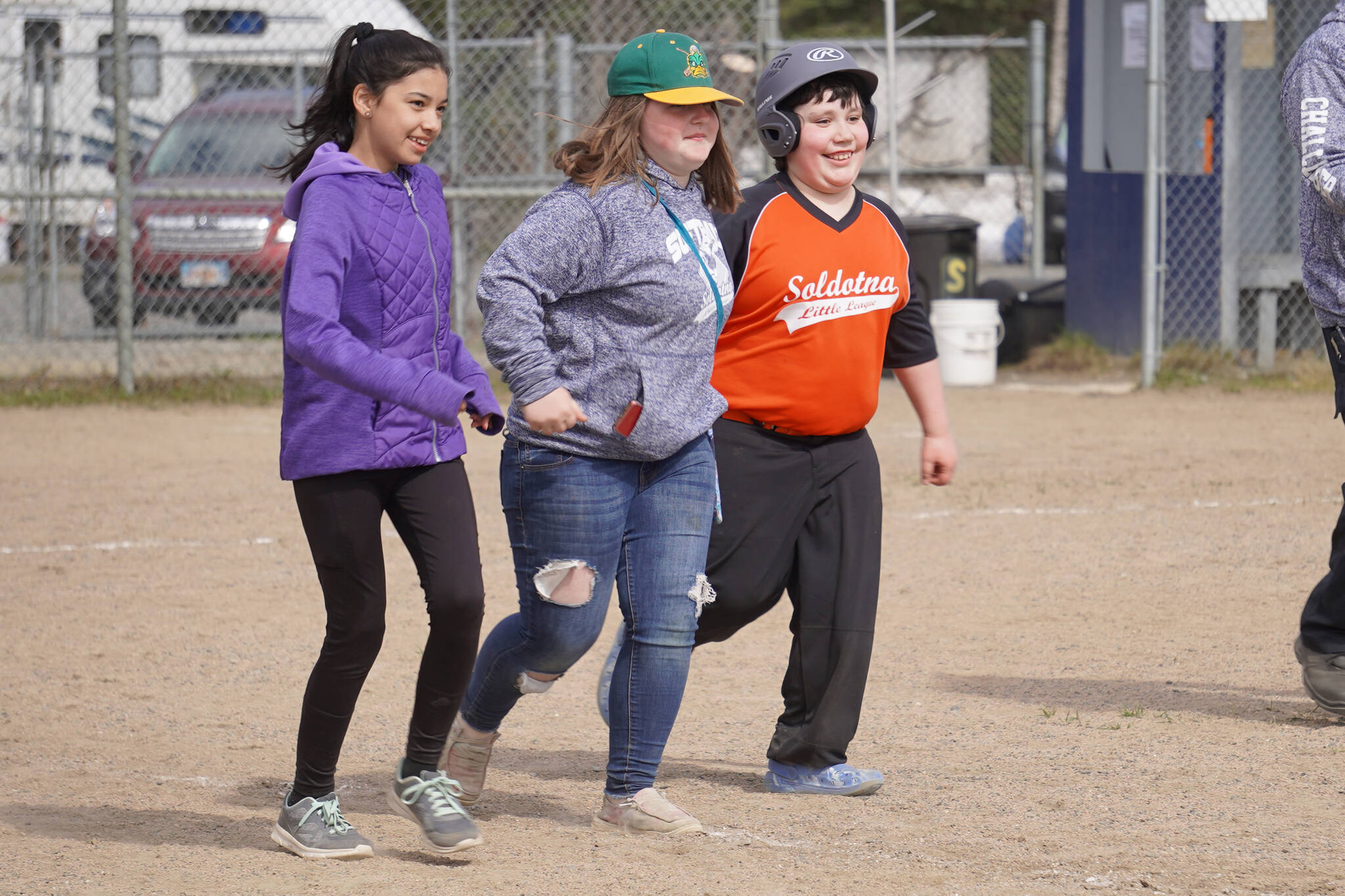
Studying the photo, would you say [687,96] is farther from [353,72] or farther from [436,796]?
[436,796]

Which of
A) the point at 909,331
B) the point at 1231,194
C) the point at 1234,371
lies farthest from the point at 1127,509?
the point at 1231,194

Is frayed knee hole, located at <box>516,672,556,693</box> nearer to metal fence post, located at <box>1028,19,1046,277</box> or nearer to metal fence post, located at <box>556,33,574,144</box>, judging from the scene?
metal fence post, located at <box>556,33,574,144</box>

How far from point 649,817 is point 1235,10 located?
9164 mm

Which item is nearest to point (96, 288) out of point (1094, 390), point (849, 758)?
point (1094, 390)

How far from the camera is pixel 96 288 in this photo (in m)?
12.7

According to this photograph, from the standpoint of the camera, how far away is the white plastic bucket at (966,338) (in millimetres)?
12133

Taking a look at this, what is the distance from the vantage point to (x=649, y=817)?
3762 millimetres

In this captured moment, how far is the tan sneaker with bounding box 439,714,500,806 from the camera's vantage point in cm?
391

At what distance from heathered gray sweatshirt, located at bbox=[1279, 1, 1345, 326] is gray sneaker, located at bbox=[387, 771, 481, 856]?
2.59 meters

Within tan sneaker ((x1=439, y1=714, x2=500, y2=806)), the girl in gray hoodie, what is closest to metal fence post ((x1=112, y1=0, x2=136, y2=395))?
tan sneaker ((x1=439, y1=714, x2=500, y2=806))

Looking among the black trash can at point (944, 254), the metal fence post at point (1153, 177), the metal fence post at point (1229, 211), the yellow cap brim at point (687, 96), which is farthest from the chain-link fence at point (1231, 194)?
the yellow cap brim at point (687, 96)

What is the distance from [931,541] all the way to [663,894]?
401cm

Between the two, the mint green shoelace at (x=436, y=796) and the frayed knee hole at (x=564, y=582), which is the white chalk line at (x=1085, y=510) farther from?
the frayed knee hole at (x=564, y=582)

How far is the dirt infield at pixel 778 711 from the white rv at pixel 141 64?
7.24 metres
